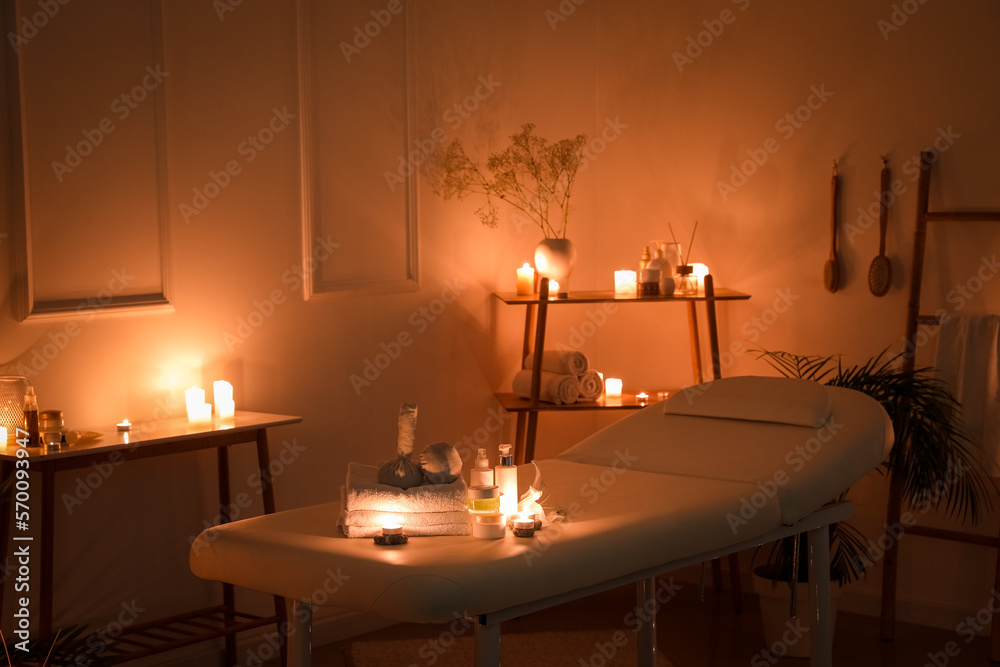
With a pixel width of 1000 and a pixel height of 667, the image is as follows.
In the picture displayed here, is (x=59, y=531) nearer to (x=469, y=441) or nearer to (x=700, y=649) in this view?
(x=469, y=441)

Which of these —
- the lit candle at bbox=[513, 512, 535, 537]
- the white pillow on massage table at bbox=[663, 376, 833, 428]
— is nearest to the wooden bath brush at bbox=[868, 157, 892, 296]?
the white pillow on massage table at bbox=[663, 376, 833, 428]

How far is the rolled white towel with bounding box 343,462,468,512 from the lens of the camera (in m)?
2.14

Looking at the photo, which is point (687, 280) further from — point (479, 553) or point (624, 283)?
point (479, 553)

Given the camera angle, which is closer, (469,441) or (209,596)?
(209,596)

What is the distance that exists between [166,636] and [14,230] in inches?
44.7

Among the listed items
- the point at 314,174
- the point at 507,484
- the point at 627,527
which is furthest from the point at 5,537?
the point at 627,527

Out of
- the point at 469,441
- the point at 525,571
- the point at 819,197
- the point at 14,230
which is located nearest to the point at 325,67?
the point at 14,230

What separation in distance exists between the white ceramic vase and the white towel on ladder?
1.20 meters

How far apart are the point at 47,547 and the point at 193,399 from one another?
583mm

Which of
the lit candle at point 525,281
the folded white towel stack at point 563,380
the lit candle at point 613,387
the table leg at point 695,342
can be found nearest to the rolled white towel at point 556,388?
the folded white towel stack at point 563,380

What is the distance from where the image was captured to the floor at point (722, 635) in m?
3.35

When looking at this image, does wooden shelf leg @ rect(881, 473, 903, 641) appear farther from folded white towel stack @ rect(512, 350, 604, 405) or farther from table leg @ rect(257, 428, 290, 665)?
table leg @ rect(257, 428, 290, 665)

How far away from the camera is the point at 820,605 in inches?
107

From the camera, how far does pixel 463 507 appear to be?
85.7 inches
